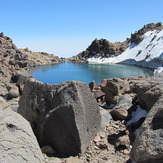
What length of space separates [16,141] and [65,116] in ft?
7.48

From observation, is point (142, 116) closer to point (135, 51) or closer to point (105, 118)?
point (105, 118)

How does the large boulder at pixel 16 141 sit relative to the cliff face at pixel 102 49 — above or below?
below

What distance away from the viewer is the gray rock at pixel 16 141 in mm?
3286

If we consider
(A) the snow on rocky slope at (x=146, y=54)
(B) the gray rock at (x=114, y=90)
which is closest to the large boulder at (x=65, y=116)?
(B) the gray rock at (x=114, y=90)

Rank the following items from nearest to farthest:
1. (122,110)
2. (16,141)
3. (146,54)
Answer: (16,141)
(122,110)
(146,54)

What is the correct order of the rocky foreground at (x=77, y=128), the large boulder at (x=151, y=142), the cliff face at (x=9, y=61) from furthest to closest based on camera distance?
1. the cliff face at (x=9, y=61)
2. the rocky foreground at (x=77, y=128)
3. the large boulder at (x=151, y=142)

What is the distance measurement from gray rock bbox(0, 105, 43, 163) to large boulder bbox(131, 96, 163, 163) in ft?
5.42

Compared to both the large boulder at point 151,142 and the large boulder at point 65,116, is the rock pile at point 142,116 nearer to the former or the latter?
the large boulder at point 151,142

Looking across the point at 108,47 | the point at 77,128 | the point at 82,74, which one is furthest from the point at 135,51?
the point at 77,128

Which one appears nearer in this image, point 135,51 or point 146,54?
point 146,54

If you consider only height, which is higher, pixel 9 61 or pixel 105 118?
pixel 9 61

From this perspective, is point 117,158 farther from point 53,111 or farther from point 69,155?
point 53,111

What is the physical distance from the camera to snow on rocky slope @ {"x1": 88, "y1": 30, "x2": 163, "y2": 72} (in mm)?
67356

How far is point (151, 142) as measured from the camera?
12.0ft
